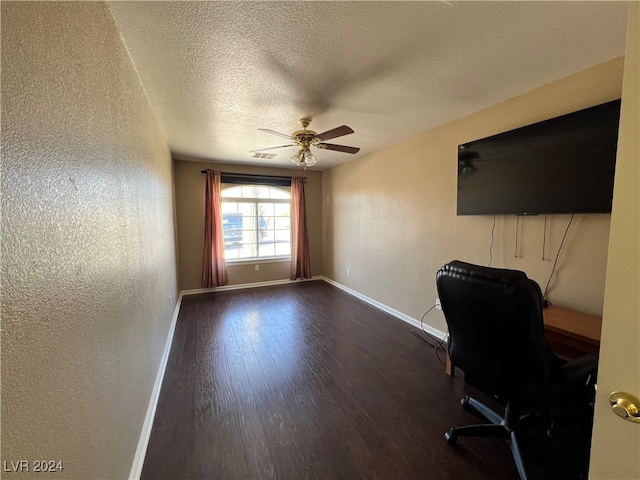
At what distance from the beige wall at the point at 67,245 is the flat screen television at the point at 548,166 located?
9.07 ft

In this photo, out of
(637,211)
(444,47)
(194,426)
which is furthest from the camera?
(194,426)

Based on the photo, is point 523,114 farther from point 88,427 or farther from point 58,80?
point 88,427

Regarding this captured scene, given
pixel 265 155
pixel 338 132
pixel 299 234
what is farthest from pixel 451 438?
pixel 299 234

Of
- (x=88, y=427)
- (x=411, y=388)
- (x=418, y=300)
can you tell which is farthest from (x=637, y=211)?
(x=418, y=300)

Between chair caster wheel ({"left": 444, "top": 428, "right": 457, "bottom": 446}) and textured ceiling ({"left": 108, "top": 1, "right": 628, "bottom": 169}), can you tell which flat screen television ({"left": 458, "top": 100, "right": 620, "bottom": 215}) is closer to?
textured ceiling ({"left": 108, "top": 1, "right": 628, "bottom": 169})

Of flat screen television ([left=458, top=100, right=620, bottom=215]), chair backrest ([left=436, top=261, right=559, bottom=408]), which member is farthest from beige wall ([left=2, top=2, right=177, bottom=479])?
flat screen television ([left=458, top=100, right=620, bottom=215])

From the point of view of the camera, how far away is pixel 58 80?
2.62 ft

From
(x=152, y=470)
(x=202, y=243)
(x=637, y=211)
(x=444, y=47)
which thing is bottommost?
(x=152, y=470)

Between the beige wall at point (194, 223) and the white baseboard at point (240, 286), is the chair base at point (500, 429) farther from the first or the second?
the beige wall at point (194, 223)

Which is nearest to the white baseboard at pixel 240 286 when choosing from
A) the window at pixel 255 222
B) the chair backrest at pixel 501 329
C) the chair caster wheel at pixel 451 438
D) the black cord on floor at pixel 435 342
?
the window at pixel 255 222

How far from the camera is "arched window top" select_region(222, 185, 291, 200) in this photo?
504 cm

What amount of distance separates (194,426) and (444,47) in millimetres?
2944

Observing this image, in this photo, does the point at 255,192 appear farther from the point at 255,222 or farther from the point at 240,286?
the point at 240,286

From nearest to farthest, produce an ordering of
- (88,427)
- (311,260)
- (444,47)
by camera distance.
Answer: (88,427) → (444,47) → (311,260)
